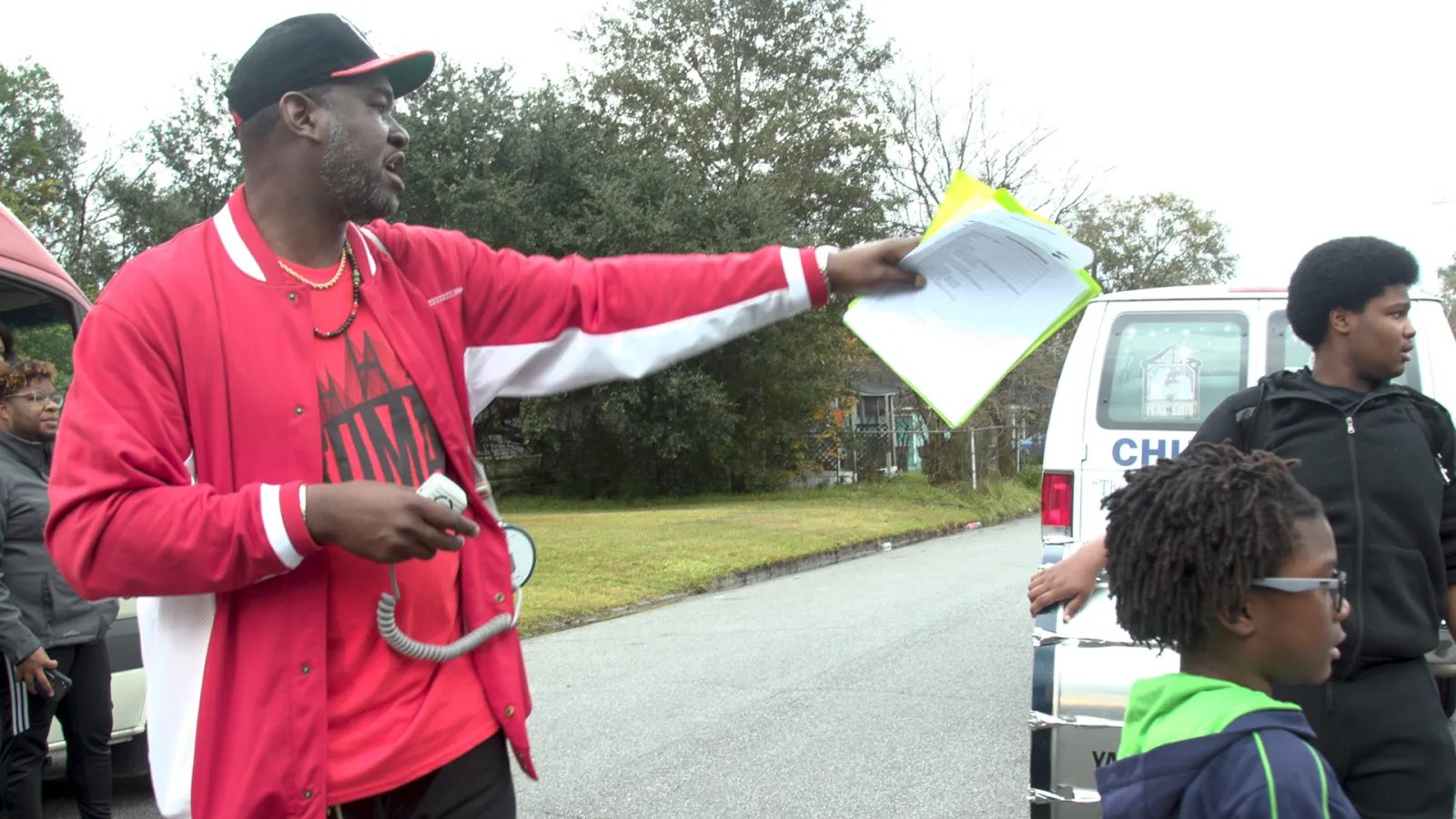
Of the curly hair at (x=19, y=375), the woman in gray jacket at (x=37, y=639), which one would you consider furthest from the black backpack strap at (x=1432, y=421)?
the curly hair at (x=19, y=375)

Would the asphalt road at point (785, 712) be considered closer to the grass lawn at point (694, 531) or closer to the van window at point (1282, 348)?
the grass lawn at point (694, 531)

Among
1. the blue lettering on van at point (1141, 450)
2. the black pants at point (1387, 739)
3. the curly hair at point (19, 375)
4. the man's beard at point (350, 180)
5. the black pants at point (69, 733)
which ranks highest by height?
the man's beard at point (350, 180)

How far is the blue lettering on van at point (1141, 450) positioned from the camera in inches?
216

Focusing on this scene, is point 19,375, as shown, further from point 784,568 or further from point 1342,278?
point 784,568

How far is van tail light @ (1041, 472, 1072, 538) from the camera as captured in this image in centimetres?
562

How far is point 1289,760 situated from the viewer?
175 cm

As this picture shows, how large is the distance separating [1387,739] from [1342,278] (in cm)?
104

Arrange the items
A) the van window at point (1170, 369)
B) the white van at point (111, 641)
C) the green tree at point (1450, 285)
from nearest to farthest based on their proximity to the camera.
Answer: the white van at point (111, 641)
the van window at point (1170, 369)
the green tree at point (1450, 285)

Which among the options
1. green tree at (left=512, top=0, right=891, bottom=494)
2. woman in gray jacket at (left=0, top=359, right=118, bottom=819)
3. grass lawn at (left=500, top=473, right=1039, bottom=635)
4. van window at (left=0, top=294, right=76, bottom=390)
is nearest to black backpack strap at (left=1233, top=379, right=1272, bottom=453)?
van window at (left=0, top=294, right=76, bottom=390)

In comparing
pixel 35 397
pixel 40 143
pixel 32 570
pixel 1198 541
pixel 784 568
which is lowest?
pixel 784 568

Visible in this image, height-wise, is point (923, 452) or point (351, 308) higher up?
point (351, 308)

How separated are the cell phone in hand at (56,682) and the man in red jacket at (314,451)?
2776 mm

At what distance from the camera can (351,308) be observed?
2.14 m

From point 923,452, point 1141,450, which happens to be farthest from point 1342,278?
→ point 923,452
